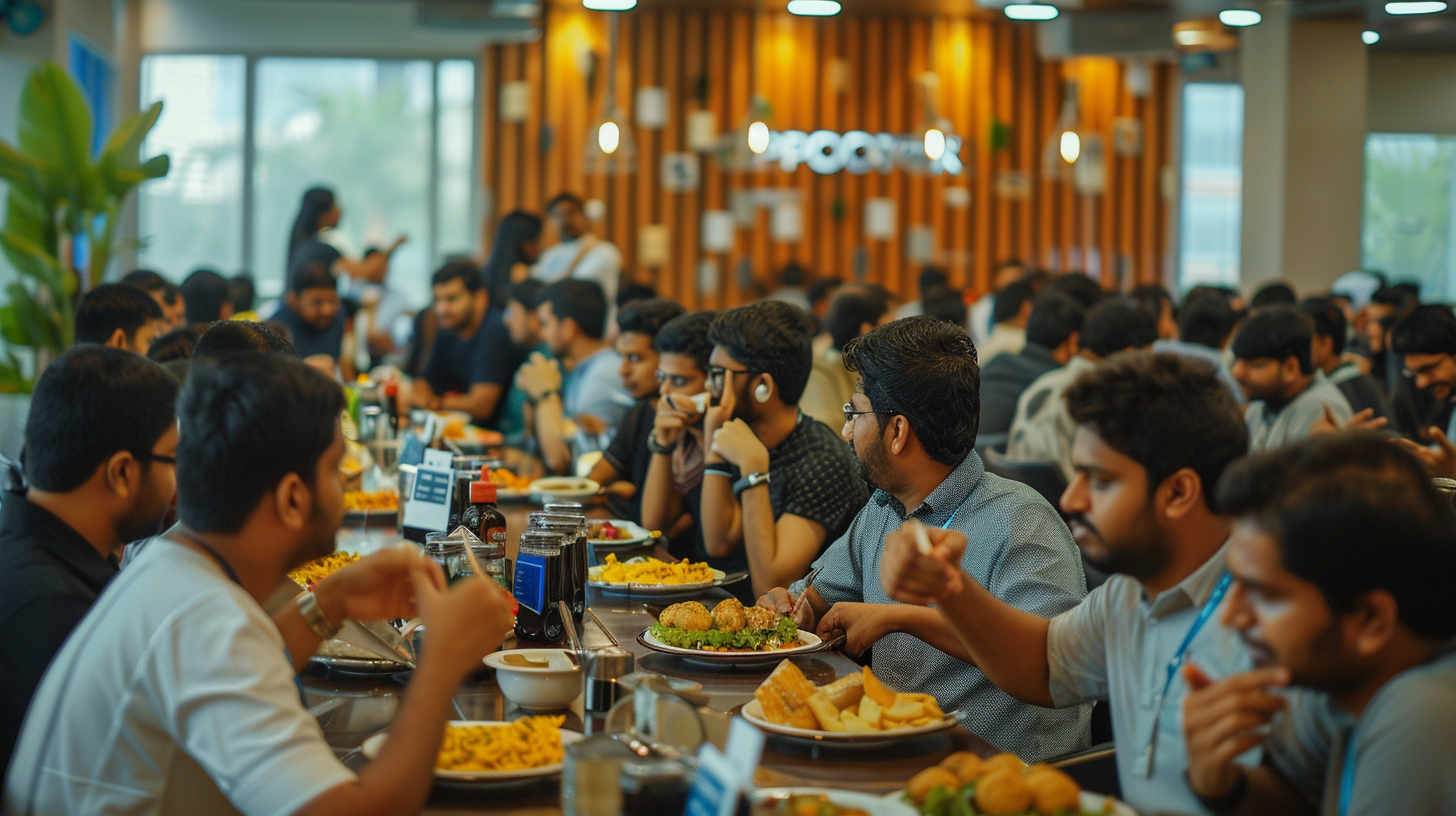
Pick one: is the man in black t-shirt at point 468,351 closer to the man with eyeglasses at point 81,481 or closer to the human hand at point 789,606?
the human hand at point 789,606

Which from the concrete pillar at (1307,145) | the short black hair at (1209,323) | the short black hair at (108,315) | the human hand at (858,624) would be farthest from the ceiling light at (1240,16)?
the human hand at (858,624)

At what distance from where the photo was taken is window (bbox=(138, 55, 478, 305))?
1062cm

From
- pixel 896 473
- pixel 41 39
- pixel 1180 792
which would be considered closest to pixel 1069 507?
pixel 1180 792

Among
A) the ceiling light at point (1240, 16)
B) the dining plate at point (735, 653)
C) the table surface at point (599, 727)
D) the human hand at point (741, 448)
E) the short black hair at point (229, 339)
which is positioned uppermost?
the ceiling light at point (1240, 16)

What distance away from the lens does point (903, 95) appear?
35.0 feet

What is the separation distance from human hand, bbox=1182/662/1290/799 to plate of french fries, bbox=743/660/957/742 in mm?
401

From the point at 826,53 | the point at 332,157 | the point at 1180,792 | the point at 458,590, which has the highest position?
the point at 826,53

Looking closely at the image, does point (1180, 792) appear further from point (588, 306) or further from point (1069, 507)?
point (588, 306)

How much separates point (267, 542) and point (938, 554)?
0.88m

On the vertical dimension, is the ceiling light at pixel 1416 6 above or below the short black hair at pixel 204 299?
above

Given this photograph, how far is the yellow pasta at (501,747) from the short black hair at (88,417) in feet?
2.21

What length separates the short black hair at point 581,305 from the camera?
5.66 m

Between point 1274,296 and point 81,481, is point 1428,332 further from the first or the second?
Result: point 81,481

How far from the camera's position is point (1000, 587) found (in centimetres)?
224
